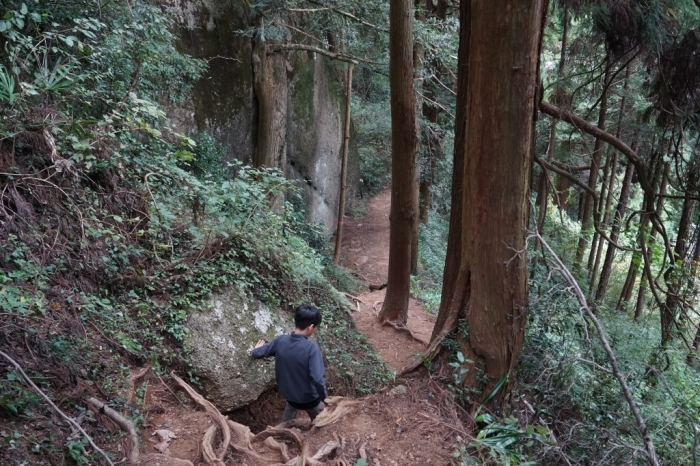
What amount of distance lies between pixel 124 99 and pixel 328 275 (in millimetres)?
6758

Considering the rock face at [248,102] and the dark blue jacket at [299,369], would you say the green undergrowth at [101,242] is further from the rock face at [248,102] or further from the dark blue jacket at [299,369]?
the rock face at [248,102]

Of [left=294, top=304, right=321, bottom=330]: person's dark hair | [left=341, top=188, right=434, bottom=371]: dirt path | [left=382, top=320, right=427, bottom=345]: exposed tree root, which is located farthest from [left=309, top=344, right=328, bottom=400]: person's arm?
[left=382, top=320, right=427, bottom=345]: exposed tree root

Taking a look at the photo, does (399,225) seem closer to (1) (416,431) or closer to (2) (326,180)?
(1) (416,431)

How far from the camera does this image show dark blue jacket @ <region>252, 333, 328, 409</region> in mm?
4301

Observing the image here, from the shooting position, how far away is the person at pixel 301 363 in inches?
169

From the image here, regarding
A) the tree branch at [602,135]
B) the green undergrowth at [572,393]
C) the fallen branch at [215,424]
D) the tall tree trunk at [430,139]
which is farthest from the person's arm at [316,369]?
the tall tree trunk at [430,139]

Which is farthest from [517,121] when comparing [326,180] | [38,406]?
[326,180]

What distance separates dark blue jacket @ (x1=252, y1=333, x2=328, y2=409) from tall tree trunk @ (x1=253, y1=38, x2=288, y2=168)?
313 inches

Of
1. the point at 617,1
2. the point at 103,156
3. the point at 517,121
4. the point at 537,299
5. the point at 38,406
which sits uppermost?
the point at 617,1

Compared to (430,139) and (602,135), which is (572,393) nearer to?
(602,135)

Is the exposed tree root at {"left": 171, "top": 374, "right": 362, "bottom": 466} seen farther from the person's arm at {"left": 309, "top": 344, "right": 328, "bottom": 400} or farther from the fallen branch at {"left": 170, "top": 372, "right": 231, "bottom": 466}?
the person's arm at {"left": 309, "top": 344, "right": 328, "bottom": 400}

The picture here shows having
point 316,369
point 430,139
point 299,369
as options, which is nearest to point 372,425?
point 316,369

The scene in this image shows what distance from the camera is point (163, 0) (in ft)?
32.6

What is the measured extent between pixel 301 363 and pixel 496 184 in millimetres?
2396
